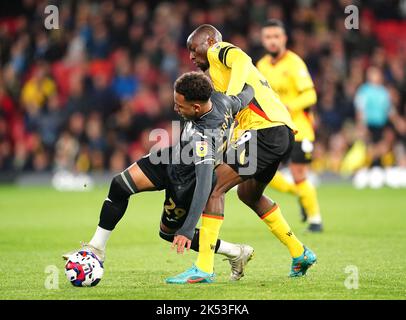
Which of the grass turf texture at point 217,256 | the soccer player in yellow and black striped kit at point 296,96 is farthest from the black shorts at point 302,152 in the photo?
the grass turf texture at point 217,256

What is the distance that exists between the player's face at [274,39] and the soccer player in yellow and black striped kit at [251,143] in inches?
137

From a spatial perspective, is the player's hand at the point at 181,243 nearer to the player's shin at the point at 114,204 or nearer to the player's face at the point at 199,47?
the player's shin at the point at 114,204

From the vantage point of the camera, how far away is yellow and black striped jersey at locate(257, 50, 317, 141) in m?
11.5

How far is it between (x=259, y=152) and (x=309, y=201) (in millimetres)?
3806

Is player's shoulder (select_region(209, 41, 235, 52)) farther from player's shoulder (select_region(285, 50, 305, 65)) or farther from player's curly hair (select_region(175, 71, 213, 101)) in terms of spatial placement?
player's shoulder (select_region(285, 50, 305, 65))

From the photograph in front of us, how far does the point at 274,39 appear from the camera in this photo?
11609 mm

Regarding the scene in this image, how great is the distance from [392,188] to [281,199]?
297 cm

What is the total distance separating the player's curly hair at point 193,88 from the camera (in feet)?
22.7

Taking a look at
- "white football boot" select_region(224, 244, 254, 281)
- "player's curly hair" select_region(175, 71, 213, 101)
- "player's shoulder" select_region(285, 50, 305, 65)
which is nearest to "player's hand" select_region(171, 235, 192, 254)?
"white football boot" select_region(224, 244, 254, 281)

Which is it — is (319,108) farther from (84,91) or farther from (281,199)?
(84,91)

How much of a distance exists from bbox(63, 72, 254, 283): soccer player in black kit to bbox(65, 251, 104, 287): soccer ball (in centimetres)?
18

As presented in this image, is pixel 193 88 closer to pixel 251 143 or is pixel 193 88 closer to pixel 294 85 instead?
pixel 251 143

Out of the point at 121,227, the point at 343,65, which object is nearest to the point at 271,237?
the point at 121,227

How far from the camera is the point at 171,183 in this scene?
722cm
